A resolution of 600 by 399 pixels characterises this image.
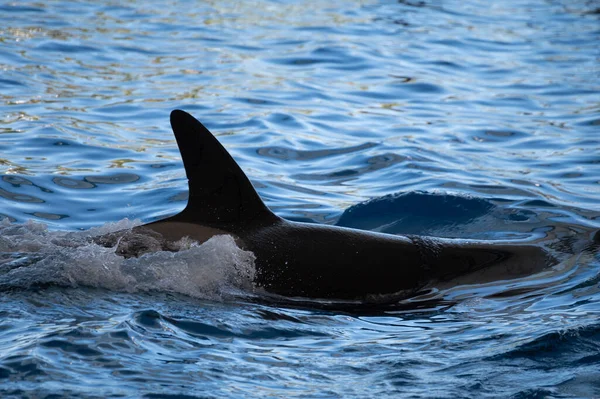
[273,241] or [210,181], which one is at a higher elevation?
[210,181]

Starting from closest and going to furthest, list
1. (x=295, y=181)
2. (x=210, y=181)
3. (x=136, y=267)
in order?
(x=136, y=267)
(x=210, y=181)
(x=295, y=181)

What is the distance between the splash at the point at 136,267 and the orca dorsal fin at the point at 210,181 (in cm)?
19

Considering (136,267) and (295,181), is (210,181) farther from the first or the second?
(295,181)

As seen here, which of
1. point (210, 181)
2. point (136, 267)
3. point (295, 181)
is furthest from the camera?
point (295, 181)

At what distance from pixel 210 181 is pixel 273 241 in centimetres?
58

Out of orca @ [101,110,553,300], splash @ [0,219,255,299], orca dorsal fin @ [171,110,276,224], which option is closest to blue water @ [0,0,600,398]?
splash @ [0,219,255,299]

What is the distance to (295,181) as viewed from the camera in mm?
9750

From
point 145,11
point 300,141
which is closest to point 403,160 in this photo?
point 300,141

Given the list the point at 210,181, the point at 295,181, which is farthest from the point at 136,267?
the point at 295,181

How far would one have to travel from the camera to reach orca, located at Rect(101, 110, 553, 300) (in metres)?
5.89

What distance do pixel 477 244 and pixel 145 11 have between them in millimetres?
13262

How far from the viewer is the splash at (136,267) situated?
565 cm

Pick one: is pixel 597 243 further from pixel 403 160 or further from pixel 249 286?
pixel 403 160

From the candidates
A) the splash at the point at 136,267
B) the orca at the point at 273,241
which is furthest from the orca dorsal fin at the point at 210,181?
the splash at the point at 136,267
